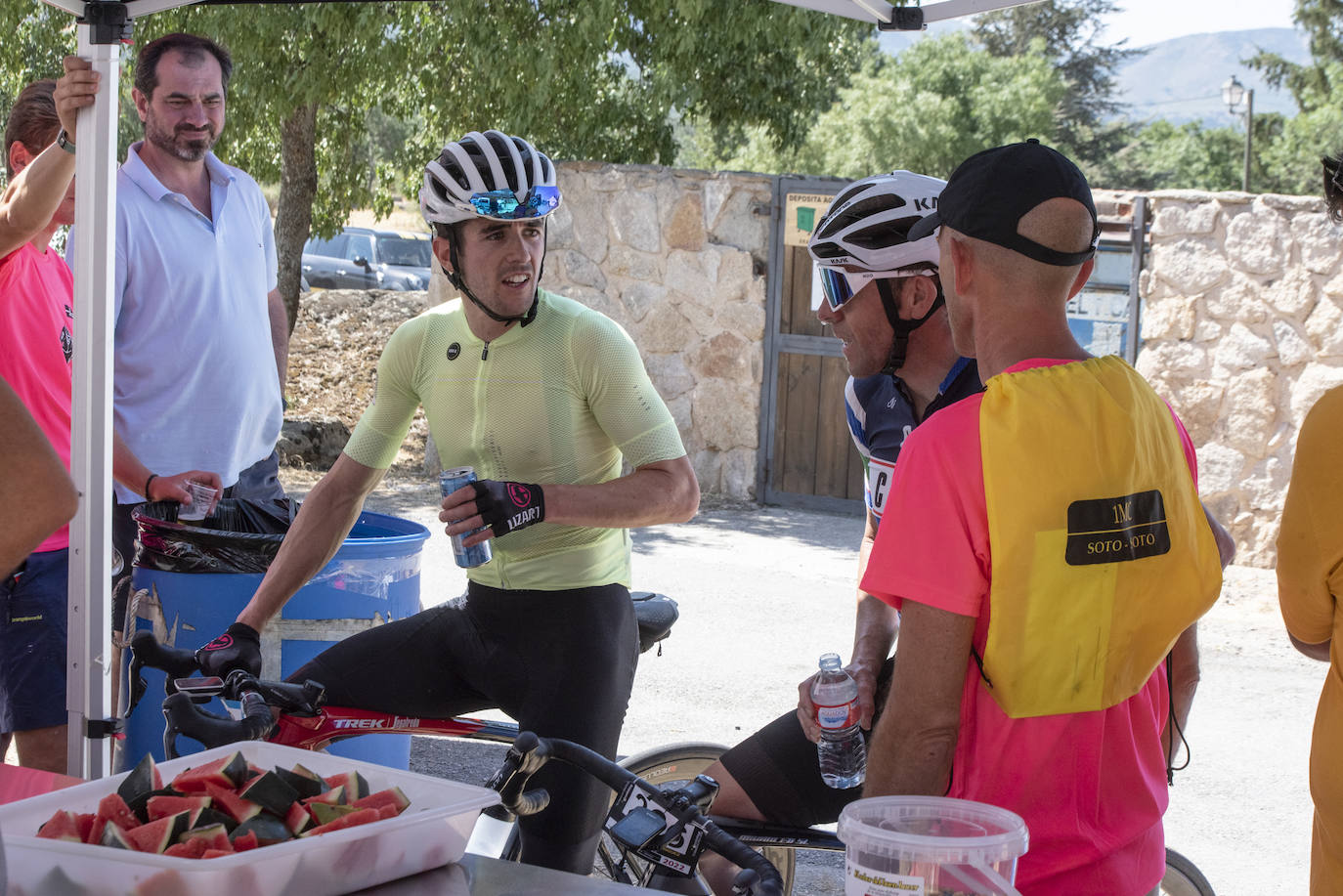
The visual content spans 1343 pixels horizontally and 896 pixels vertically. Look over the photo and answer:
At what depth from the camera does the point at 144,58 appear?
457 cm

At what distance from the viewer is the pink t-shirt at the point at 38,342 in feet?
12.6

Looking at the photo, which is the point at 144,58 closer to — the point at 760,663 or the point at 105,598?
the point at 105,598

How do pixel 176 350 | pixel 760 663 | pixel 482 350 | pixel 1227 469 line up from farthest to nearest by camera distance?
pixel 1227 469 < pixel 760 663 < pixel 176 350 < pixel 482 350

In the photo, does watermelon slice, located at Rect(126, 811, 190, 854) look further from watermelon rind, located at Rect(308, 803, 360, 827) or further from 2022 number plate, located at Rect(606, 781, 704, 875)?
2022 number plate, located at Rect(606, 781, 704, 875)

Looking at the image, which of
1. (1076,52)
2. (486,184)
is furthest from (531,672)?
(1076,52)

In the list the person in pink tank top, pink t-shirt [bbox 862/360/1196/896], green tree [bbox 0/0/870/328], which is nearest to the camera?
pink t-shirt [bbox 862/360/1196/896]

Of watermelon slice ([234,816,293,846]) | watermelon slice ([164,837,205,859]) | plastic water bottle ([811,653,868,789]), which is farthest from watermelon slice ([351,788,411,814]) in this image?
plastic water bottle ([811,653,868,789])

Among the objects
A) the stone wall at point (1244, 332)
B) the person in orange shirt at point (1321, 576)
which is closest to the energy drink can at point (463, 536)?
the person in orange shirt at point (1321, 576)

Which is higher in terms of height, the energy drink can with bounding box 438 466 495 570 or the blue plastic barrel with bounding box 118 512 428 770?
the energy drink can with bounding box 438 466 495 570

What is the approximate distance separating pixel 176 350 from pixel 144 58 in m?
1.05

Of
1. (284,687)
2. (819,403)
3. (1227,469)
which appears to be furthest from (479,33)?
(284,687)

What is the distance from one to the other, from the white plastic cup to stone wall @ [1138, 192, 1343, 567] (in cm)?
660

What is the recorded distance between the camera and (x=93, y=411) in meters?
3.24

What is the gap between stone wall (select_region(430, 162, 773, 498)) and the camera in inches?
409
